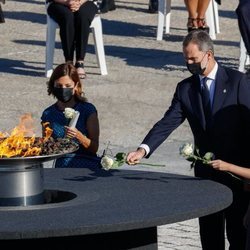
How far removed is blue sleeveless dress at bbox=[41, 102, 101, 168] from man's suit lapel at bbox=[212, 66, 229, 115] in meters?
1.37

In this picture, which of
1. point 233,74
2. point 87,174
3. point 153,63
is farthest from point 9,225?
point 153,63

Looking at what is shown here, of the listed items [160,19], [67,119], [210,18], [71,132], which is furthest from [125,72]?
Result: [71,132]

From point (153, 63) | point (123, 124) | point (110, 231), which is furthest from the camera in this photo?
point (153, 63)

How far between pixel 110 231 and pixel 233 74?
1.95 metres

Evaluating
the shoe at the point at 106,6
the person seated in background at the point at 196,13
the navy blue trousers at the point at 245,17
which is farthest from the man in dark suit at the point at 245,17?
the shoe at the point at 106,6

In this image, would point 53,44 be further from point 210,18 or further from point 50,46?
point 210,18

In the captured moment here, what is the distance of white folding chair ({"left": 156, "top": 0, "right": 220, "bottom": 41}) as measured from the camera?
59.7 feet

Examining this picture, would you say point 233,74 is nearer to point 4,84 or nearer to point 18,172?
point 18,172

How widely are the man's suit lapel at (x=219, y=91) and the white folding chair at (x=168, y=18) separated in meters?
9.76

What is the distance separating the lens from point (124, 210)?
7102 millimetres

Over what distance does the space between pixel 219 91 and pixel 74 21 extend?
7.17 metres

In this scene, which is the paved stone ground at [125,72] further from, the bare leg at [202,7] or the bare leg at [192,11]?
the bare leg at [202,7]

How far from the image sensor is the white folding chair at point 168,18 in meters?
18.2

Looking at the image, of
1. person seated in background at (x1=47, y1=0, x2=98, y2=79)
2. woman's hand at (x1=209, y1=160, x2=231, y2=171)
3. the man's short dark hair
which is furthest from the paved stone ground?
the man's short dark hair
